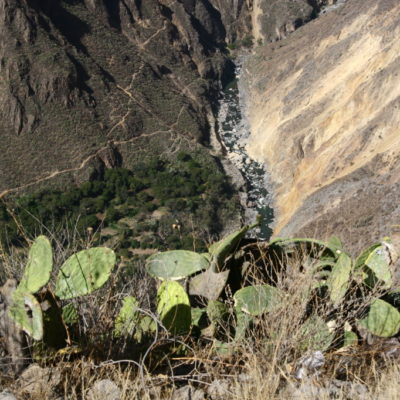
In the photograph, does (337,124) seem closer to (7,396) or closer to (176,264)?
(176,264)

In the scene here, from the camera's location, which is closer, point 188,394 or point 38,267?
point 188,394

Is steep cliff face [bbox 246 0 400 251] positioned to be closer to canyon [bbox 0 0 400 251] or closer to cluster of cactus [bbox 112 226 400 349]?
canyon [bbox 0 0 400 251]

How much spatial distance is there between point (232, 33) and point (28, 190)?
33.8 meters

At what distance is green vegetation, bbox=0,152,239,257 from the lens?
95.9 feet

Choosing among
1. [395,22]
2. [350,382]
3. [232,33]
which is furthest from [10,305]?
[232,33]

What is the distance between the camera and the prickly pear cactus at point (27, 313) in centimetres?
361

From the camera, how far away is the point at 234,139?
39312mm

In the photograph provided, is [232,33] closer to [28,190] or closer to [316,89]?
[316,89]

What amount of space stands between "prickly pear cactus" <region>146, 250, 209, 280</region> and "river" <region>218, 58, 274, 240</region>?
18.6 meters

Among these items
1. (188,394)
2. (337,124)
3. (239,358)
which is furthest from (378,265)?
(337,124)

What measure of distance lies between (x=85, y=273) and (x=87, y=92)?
3615cm

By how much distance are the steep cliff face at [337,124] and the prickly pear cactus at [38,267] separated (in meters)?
13.6

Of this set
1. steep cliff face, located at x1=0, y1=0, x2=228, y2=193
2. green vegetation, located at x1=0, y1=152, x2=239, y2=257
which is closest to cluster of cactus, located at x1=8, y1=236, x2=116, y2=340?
green vegetation, located at x1=0, y1=152, x2=239, y2=257

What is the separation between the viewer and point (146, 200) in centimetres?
3284
